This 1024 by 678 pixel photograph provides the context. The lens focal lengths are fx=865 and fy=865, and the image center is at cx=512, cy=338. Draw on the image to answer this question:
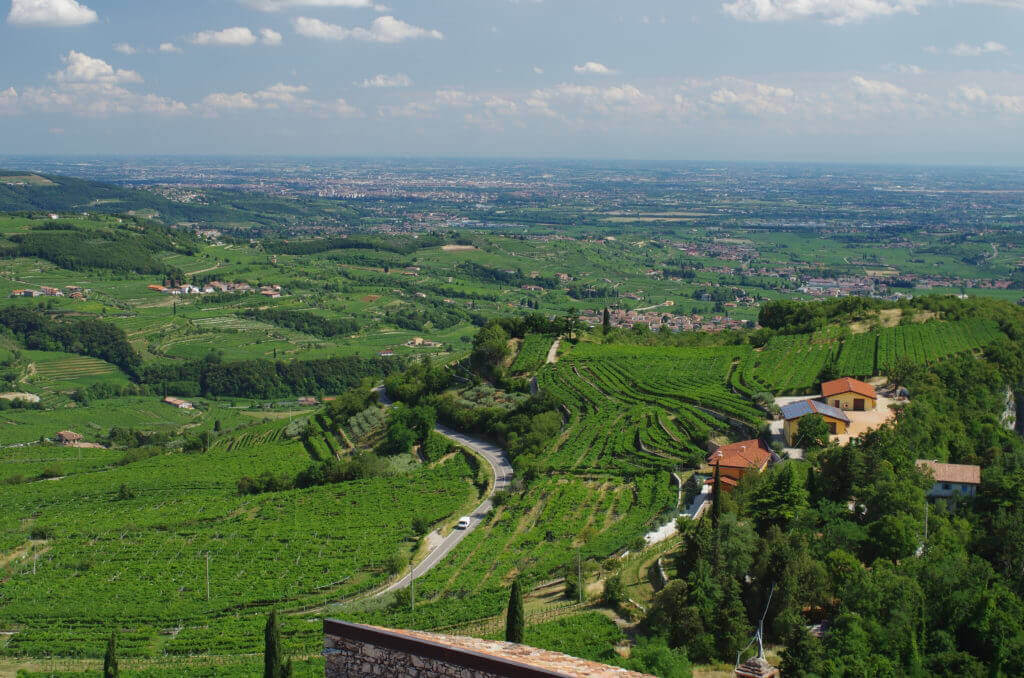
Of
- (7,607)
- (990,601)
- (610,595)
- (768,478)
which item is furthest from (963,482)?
(7,607)

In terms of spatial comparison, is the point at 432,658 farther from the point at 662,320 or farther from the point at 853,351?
the point at 662,320

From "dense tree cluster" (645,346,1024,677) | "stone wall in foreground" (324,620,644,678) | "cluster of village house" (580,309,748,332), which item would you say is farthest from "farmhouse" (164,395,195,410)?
"stone wall in foreground" (324,620,644,678)

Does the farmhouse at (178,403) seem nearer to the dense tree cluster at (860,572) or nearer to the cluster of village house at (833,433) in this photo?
the cluster of village house at (833,433)

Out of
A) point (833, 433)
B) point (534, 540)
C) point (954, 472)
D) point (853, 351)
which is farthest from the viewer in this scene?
point (853, 351)

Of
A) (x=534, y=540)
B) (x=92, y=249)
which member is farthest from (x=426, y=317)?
(x=534, y=540)

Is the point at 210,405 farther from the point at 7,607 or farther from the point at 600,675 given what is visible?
the point at 600,675

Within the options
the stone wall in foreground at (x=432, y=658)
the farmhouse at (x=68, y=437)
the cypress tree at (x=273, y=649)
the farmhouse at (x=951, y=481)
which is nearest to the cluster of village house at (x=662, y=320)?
the farmhouse at (x=68, y=437)
